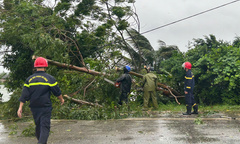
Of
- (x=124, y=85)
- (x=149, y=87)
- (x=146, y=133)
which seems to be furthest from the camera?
(x=149, y=87)

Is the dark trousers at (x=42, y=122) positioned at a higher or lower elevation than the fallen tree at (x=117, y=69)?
lower

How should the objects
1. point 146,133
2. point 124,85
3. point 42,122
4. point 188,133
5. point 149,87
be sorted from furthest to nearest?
point 149,87
point 124,85
point 146,133
point 188,133
point 42,122

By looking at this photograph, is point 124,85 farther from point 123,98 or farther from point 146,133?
point 146,133

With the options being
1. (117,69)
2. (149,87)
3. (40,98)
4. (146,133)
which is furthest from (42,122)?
(149,87)

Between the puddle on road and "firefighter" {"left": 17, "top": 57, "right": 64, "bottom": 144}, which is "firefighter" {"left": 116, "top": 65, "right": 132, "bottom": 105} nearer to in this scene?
the puddle on road

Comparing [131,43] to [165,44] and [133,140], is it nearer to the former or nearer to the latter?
[165,44]

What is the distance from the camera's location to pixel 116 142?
5.51 meters

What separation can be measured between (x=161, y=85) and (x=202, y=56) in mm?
2039

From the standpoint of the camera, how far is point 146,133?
6.28m

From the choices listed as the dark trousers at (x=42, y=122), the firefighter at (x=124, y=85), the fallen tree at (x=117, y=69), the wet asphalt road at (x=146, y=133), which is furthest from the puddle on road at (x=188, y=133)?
the fallen tree at (x=117, y=69)

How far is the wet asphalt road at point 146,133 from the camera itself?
557 cm

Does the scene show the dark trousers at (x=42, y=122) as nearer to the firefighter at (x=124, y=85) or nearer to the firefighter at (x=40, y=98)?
the firefighter at (x=40, y=98)

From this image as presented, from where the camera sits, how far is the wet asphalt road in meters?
5.57

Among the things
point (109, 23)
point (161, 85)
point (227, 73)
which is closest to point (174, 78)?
point (161, 85)
